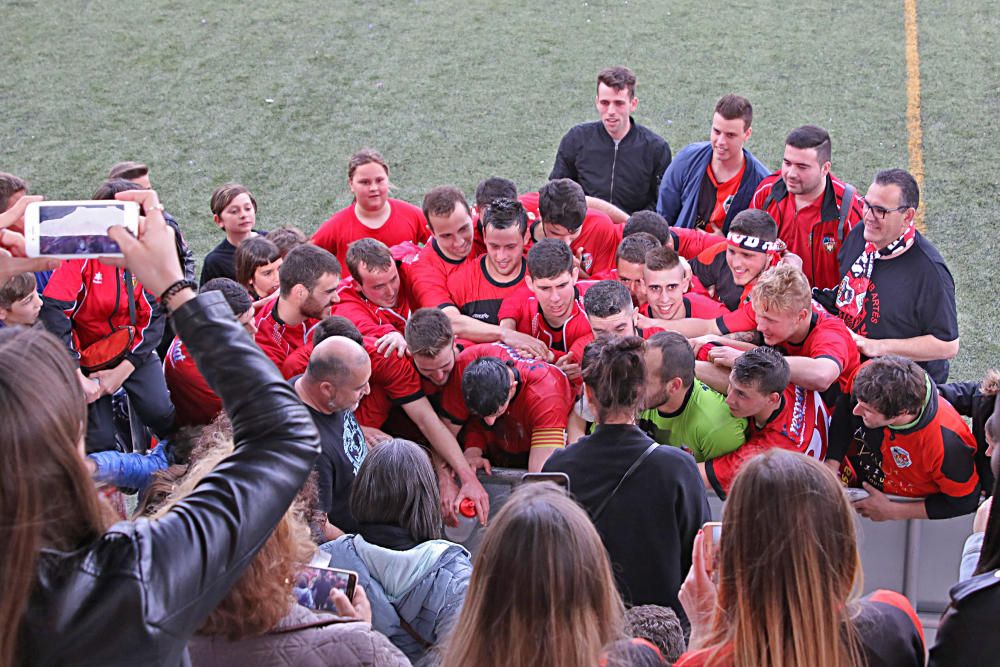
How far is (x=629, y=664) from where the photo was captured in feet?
6.33

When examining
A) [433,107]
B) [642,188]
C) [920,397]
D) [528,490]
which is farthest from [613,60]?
[528,490]

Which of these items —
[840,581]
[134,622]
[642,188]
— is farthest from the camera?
[642,188]

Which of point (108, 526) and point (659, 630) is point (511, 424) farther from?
point (108, 526)

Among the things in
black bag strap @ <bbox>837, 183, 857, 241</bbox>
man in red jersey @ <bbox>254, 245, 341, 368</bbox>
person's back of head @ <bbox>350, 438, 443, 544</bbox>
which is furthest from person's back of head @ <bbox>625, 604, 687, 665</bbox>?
black bag strap @ <bbox>837, 183, 857, 241</bbox>

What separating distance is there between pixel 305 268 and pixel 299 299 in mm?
131

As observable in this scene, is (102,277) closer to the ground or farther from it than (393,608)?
farther from it

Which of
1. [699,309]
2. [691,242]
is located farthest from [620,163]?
[699,309]

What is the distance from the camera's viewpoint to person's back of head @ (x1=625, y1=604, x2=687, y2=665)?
87.5 inches

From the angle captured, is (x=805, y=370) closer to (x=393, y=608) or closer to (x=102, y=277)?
(x=393, y=608)

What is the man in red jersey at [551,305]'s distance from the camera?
4.14m

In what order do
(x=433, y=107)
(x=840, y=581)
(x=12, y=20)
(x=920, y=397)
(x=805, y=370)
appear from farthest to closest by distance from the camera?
1. (x=12, y=20)
2. (x=433, y=107)
3. (x=805, y=370)
4. (x=920, y=397)
5. (x=840, y=581)

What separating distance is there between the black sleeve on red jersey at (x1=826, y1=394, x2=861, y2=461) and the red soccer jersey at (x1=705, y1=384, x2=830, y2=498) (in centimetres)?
3

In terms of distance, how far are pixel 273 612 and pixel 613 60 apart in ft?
29.2

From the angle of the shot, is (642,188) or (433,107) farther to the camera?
(433,107)
